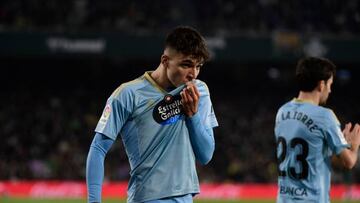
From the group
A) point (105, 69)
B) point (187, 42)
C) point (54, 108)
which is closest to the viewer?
point (187, 42)

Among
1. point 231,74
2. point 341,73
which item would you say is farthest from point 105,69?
point 341,73

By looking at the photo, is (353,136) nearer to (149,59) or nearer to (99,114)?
(99,114)

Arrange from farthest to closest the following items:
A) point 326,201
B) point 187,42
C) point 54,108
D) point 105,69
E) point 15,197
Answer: point 105,69
point 54,108
point 15,197
point 326,201
point 187,42

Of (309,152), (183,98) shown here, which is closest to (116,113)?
(183,98)

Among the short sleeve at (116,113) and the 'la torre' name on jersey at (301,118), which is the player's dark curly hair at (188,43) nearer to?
the short sleeve at (116,113)

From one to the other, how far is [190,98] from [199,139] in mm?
261

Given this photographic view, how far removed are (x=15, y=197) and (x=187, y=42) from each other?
1563 cm

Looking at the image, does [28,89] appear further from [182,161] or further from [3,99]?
[182,161]

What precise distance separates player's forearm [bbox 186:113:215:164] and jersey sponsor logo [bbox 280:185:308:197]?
115 cm

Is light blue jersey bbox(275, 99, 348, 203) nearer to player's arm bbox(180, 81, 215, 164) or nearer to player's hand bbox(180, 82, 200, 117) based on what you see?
player's arm bbox(180, 81, 215, 164)

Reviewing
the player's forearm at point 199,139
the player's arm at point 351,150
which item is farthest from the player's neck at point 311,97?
the player's forearm at point 199,139

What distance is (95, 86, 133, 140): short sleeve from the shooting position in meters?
4.45

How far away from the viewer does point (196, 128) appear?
4.46 m

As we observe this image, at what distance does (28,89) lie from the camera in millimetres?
27062
